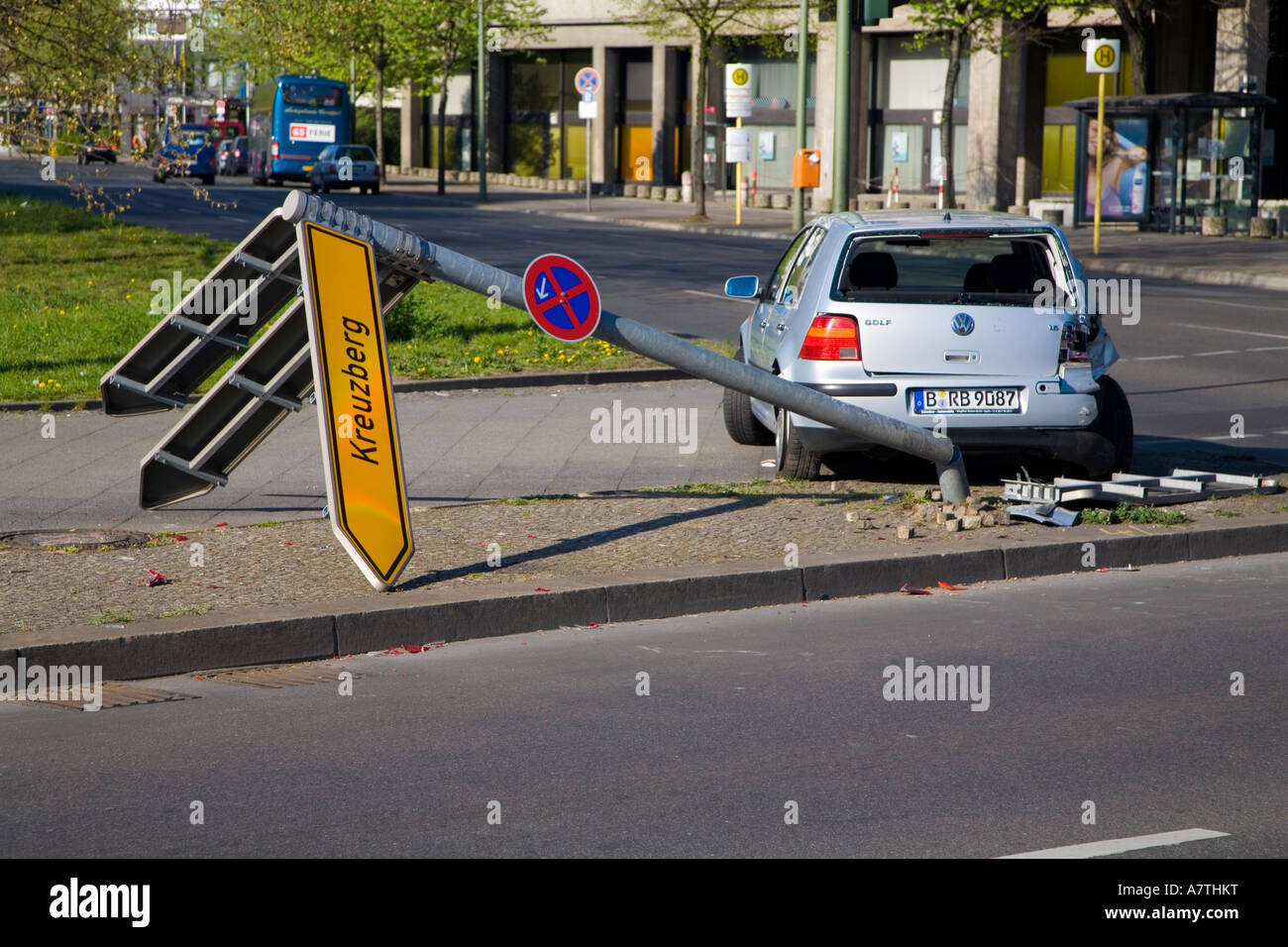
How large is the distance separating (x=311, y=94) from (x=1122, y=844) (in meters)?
61.2

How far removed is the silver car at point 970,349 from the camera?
912cm

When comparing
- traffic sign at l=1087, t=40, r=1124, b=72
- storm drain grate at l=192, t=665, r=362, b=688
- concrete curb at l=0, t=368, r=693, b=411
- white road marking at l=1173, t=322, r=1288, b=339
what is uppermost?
traffic sign at l=1087, t=40, r=1124, b=72

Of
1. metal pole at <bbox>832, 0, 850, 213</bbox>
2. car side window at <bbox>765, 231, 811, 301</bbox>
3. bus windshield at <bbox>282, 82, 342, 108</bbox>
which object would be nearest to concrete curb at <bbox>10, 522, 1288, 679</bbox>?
car side window at <bbox>765, 231, 811, 301</bbox>

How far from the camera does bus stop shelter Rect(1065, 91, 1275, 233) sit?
1374 inches

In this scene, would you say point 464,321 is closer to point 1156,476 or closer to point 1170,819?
point 1156,476

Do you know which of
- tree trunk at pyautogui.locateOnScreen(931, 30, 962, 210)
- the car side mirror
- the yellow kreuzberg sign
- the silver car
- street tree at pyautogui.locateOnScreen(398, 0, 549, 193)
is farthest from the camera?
street tree at pyautogui.locateOnScreen(398, 0, 549, 193)

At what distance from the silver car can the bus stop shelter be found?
27.6m

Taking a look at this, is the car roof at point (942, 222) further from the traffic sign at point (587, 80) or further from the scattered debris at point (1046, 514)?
the traffic sign at point (587, 80)

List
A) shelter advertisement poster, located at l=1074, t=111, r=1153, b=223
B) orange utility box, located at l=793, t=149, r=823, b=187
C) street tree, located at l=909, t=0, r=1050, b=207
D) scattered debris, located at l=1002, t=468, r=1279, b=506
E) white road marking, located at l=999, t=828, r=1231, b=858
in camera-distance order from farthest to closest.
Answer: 1. street tree, located at l=909, t=0, r=1050, b=207
2. shelter advertisement poster, located at l=1074, t=111, r=1153, b=223
3. orange utility box, located at l=793, t=149, r=823, b=187
4. scattered debris, located at l=1002, t=468, r=1279, b=506
5. white road marking, located at l=999, t=828, r=1231, b=858

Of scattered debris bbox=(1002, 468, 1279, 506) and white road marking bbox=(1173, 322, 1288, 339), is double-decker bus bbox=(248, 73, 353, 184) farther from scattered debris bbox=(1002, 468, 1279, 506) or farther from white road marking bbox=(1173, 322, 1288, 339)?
scattered debris bbox=(1002, 468, 1279, 506)

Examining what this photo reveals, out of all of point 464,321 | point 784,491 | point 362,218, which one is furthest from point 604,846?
point 464,321

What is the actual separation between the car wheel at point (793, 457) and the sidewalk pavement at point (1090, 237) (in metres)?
18.0

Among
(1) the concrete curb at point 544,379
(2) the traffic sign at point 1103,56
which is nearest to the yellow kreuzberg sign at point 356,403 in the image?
(1) the concrete curb at point 544,379
